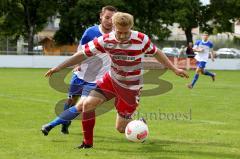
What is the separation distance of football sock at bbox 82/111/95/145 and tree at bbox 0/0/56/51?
4137cm

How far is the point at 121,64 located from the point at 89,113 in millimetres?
843

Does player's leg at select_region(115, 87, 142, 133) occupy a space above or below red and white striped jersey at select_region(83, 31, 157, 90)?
below

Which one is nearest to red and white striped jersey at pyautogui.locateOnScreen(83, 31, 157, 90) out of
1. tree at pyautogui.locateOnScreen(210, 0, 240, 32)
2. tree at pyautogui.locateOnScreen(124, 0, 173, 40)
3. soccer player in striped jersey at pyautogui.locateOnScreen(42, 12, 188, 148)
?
soccer player in striped jersey at pyautogui.locateOnScreen(42, 12, 188, 148)

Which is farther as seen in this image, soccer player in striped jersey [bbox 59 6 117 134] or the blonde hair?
soccer player in striped jersey [bbox 59 6 117 134]

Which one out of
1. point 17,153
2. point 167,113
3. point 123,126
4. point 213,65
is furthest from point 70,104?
point 213,65

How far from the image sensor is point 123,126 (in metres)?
8.30

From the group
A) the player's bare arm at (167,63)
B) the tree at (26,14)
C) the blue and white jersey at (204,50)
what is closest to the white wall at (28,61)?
the tree at (26,14)

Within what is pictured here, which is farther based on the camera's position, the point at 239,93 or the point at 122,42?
the point at 239,93

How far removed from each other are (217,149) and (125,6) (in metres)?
41.9

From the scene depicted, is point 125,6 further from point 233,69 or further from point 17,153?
point 17,153

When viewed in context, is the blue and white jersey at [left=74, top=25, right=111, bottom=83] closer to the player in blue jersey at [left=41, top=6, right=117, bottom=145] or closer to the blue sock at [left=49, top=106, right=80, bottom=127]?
the player in blue jersey at [left=41, top=6, right=117, bottom=145]

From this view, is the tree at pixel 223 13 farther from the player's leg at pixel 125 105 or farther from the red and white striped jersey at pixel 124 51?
the red and white striped jersey at pixel 124 51

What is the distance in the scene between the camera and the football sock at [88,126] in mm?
7895

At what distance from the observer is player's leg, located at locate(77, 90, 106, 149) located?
7805mm
